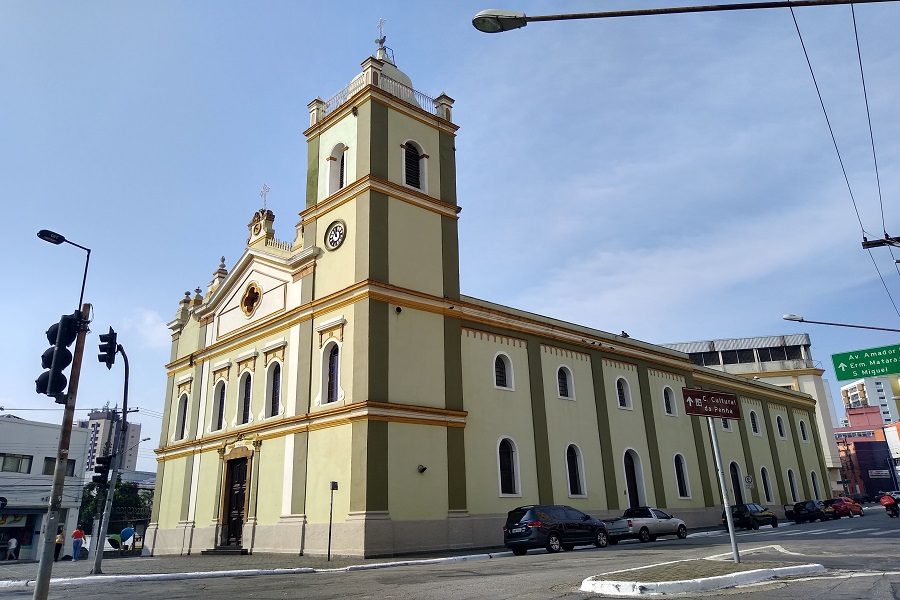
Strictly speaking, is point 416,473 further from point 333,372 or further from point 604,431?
point 604,431

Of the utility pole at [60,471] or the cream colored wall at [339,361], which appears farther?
the cream colored wall at [339,361]

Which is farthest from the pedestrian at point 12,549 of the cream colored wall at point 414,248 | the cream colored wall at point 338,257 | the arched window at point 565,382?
the arched window at point 565,382

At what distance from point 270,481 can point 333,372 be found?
213 inches

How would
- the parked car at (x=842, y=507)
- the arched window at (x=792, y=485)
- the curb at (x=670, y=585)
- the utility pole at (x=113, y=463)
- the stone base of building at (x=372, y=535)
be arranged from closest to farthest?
the curb at (x=670, y=585) < the utility pole at (x=113, y=463) < the stone base of building at (x=372, y=535) < the parked car at (x=842, y=507) < the arched window at (x=792, y=485)

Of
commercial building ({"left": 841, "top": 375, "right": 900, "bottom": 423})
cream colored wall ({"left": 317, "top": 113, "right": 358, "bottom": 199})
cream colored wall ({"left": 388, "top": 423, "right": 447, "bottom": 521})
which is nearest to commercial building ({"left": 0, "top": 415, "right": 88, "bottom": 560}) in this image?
cream colored wall ({"left": 317, "top": 113, "right": 358, "bottom": 199})

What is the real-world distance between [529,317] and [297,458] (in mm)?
12108

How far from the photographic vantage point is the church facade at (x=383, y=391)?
925 inches

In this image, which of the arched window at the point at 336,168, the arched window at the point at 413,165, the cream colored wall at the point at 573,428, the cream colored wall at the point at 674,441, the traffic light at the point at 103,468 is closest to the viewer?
the traffic light at the point at 103,468

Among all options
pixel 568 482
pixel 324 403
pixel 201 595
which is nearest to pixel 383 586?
pixel 201 595

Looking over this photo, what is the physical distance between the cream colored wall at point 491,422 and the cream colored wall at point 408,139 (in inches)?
276

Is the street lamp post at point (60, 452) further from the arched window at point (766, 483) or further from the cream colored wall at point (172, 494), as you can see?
the arched window at point (766, 483)

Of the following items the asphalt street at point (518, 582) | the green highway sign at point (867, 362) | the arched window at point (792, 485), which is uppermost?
the green highway sign at point (867, 362)

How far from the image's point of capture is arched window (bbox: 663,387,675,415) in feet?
122

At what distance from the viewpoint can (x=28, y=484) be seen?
43344mm
